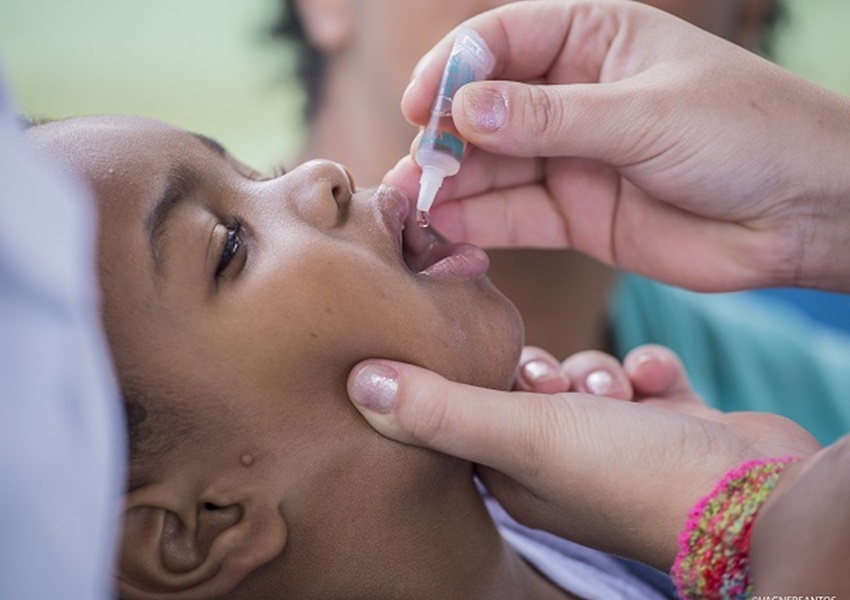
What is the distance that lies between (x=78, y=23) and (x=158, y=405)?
1.75 metres

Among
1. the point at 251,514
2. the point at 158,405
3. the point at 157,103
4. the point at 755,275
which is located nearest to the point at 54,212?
the point at 158,405

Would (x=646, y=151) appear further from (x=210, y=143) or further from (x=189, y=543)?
(x=189, y=543)

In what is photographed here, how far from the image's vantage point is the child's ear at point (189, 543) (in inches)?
39.6

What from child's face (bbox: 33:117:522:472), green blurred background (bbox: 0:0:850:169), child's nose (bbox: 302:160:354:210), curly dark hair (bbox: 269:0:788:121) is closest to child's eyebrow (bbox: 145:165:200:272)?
child's face (bbox: 33:117:522:472)

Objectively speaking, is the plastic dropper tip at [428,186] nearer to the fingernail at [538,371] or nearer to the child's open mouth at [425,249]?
the child's open mouth at [425,249]

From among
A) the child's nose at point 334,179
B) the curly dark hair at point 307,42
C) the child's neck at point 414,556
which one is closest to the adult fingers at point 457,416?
the child's neck at point 414,556

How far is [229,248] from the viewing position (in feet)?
3.41

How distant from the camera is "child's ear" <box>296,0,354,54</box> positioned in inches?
80.5

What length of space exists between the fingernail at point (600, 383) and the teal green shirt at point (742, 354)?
0.85m

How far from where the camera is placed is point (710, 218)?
1384mm

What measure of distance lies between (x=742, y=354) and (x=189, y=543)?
1.64 meters

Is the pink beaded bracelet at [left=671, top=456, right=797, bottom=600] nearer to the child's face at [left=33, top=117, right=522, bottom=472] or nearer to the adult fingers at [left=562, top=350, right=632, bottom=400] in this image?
the child's face at [left=33, top=117, right=522, bottom=472]

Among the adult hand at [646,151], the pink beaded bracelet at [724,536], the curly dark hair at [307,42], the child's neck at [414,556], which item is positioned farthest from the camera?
the curly dark hair at [307,42]

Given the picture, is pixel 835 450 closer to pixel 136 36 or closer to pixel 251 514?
pixel 251 514
